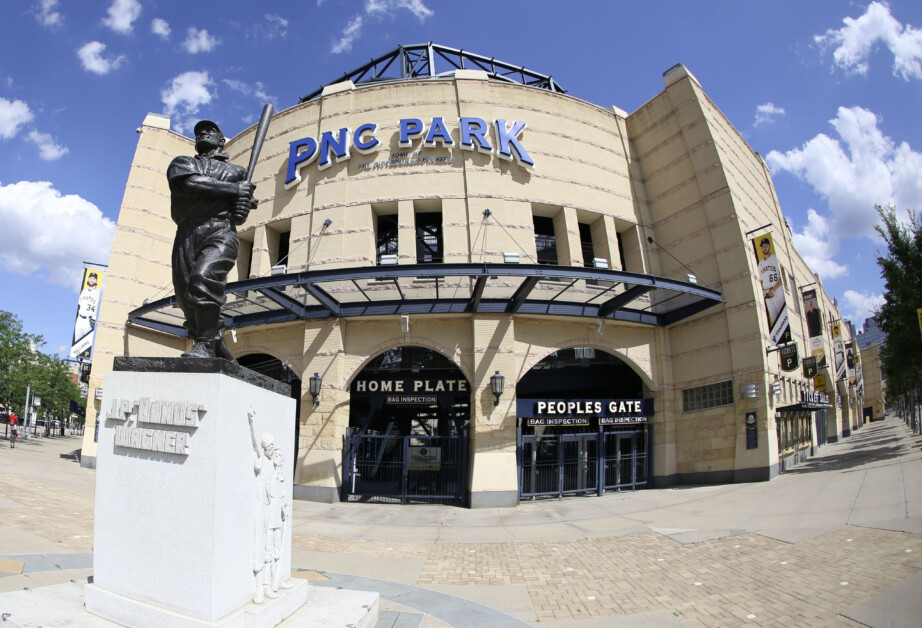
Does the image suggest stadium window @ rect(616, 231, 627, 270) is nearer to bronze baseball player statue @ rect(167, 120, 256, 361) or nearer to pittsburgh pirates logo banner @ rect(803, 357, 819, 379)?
pittsburgh pirates logo banner @ rect(803, 357, 819, 379)

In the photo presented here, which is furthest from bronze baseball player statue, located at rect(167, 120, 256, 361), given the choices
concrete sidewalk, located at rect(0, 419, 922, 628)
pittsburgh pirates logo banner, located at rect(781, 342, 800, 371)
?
pittsburgh pirates logo banner, located at rect(781, 342, 800, 371)

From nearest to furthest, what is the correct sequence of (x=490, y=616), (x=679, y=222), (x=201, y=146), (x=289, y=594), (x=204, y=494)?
(x=204, y=494)
(x=289, y=594)
(x=201, y=146)
(x=490, y=616)
(x=679, y=222)

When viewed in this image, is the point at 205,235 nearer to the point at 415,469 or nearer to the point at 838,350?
the point at 415,469

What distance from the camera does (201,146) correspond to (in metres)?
5.03

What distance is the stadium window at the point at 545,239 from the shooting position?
1981 centimetres

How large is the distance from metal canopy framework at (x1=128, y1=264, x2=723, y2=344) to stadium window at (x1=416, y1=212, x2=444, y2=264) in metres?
4.53

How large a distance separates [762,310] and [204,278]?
17.8 m

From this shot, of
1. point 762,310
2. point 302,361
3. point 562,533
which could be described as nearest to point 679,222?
point 762,310

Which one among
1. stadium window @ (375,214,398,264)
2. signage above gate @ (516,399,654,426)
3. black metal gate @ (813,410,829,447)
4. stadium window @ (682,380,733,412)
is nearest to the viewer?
signage above gate @ (516,399,654,426)

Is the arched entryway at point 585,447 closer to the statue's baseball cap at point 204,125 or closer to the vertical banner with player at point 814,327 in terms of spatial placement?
the vertical banner with player at point 814,327

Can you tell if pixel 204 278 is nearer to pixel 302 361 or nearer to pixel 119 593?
pixel 119 593

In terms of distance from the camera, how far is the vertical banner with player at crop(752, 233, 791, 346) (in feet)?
52.9

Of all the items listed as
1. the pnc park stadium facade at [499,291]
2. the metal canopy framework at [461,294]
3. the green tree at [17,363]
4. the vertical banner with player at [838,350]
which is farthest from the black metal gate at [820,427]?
the green tree at [17,363]

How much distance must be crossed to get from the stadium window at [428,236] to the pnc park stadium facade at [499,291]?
11 centimetres
